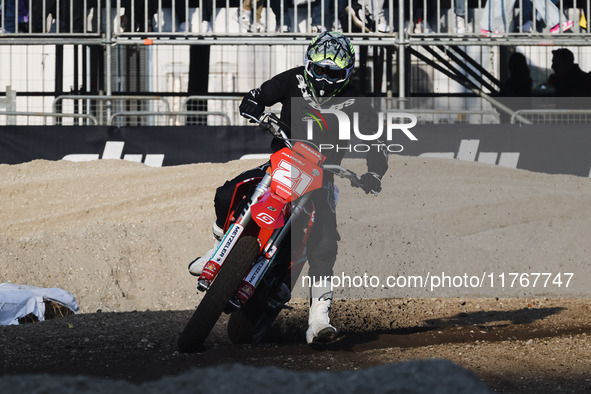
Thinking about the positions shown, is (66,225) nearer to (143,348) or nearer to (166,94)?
(166,94)

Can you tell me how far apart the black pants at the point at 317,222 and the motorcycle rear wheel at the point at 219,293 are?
406mm

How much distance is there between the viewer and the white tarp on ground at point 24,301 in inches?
314

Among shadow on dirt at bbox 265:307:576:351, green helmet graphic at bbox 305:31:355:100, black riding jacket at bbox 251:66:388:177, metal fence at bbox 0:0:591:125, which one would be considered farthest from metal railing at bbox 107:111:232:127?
green helmet graphic at bbox 305:31:355:100

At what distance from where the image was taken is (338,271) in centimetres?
1130

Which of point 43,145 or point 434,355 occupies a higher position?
point 43,145

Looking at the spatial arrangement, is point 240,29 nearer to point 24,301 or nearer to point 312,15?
point 312,15

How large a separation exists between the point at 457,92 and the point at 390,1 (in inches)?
134

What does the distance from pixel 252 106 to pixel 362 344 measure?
178 cm

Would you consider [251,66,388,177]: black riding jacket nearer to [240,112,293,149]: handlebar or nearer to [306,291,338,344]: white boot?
[240,112,293,149]: handlebar

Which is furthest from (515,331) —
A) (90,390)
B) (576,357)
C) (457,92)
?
(457,92)

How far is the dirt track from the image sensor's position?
5230 millimetres

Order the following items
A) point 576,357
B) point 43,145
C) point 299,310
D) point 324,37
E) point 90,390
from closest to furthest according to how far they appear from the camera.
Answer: point 90,390 < point 576,357 < point 324,37 < point 299,310 < point 43,145

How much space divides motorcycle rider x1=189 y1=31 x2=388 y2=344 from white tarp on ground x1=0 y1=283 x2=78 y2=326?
2.60 metres

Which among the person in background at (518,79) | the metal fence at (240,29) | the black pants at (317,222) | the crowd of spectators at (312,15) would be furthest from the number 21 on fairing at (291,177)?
the person in background at (518,79)
